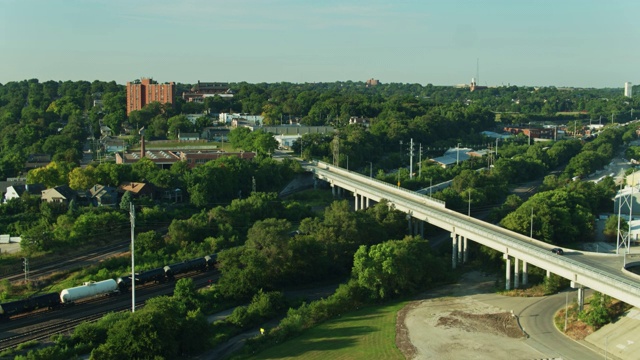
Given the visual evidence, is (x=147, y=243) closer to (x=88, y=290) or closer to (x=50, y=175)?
(x=88, y=290)

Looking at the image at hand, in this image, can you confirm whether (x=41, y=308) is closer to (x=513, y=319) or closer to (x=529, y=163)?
(x=513, y=319)

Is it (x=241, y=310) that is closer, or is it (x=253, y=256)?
(x=241, y=310)

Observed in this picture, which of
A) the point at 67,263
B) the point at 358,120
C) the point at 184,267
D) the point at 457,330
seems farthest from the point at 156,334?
the point at 358,120

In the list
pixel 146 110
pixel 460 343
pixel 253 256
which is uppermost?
pixel 146 110

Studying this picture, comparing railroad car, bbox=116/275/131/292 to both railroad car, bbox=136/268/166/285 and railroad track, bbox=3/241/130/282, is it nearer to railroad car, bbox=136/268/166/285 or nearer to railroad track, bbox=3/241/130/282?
railroad car, bbox=136/268/166/285

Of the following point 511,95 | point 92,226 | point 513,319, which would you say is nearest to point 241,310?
point 513,319

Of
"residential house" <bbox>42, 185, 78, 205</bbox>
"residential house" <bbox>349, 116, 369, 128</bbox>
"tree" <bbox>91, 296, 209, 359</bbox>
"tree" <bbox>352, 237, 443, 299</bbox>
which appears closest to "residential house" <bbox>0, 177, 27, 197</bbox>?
"residential house" <bbox>42, 185, 78, 205</bbox>
